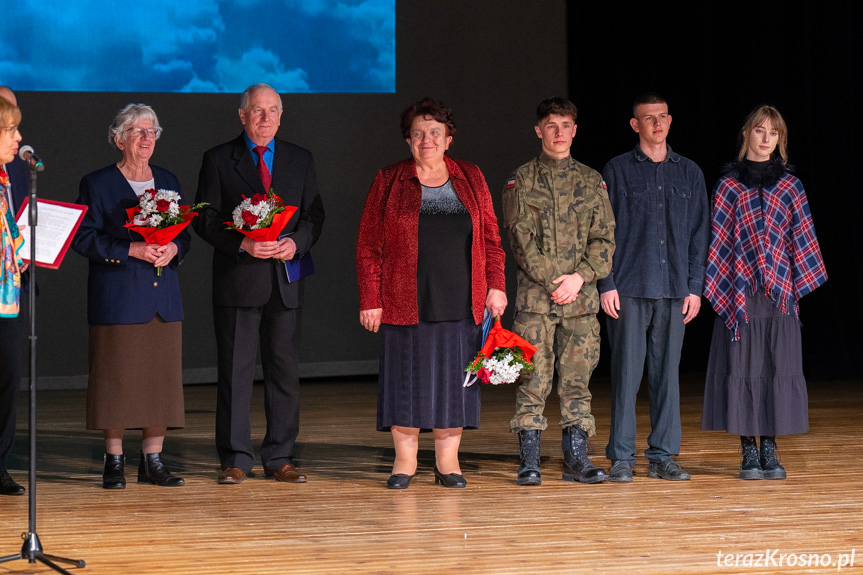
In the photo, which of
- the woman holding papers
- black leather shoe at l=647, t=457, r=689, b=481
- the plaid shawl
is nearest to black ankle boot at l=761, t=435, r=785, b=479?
black leather shoe at l=647, t=457, r=689, b=481

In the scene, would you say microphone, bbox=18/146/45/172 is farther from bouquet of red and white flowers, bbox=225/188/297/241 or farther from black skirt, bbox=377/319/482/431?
black skirt, bbox=377/319/482/431

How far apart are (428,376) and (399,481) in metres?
0.44

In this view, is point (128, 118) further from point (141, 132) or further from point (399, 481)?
point (399, 481)

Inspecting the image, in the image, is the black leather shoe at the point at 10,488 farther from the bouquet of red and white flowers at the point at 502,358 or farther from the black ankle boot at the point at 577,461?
the black ankle boot at the point at 577,461

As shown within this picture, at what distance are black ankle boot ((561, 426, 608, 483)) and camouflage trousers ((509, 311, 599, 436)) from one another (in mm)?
47

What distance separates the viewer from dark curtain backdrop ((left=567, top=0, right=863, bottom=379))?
28.1 ft

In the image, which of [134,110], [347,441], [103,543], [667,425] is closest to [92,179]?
[134,110]

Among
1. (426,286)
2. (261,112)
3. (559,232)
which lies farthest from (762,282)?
(261,112)

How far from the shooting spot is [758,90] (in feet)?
28.3

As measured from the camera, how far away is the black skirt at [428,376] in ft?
14.0

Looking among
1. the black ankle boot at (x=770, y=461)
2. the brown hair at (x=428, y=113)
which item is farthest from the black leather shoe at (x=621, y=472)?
the brown hair at (x=428, y=113)

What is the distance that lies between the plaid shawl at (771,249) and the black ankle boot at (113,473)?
98.6 inches

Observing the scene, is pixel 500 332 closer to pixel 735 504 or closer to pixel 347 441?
pixel 735 504

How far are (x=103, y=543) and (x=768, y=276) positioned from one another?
2.70 metres
